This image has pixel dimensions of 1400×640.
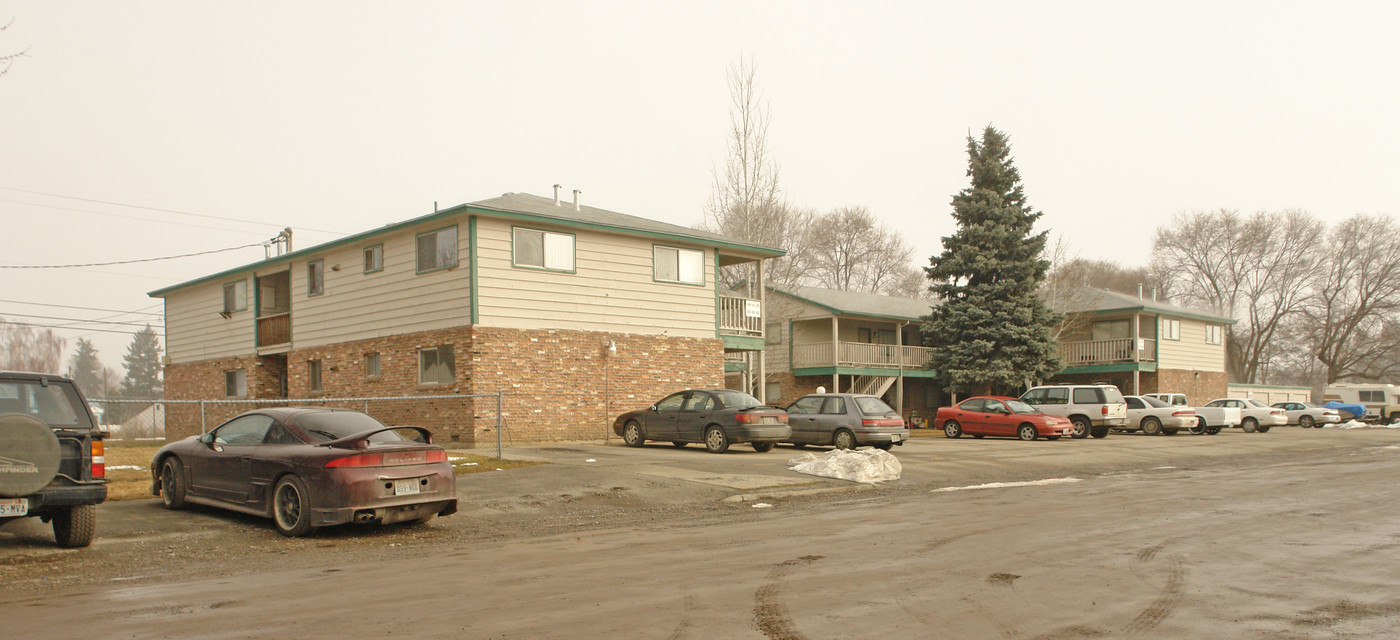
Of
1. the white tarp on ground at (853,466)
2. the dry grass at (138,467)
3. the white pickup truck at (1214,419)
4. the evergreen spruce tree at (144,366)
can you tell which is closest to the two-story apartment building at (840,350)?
the white pickup truck at (1214,419)

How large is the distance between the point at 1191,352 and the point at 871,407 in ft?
106

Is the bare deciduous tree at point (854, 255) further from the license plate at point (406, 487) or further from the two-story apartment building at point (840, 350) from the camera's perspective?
the license plate at point (406, 487)

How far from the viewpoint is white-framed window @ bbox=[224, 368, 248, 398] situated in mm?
29891

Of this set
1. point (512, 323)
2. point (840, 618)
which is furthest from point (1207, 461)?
point (840, 618)

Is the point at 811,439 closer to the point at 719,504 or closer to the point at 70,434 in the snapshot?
the point at 719,504

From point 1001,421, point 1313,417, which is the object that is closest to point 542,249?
point 1001,421

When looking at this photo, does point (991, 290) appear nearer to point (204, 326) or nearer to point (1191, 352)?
point (1191, 352)

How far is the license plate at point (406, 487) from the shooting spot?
10.2 m

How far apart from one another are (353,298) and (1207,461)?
21.4 meters

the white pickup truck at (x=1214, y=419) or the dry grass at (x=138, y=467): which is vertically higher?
the dry grass at (x=138, y=467)

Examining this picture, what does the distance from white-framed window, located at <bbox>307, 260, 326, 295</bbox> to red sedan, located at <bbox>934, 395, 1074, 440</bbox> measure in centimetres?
1901

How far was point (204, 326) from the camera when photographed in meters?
32.1

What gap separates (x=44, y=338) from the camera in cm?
10338

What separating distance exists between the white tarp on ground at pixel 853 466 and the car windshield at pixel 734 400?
2915 mm
